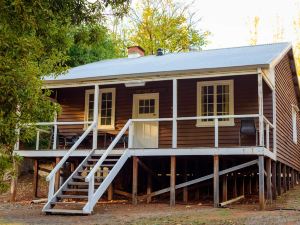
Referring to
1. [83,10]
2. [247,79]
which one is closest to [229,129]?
[247,79]

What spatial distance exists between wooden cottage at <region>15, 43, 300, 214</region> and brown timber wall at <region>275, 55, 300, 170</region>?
48 millimetres

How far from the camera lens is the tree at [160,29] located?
3709 cm

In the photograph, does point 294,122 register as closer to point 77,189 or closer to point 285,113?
point 285,113

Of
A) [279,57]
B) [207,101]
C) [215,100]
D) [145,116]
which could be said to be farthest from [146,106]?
[279,57]

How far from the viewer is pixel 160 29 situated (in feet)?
122

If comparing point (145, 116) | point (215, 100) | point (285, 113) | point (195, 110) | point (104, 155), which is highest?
point (215, 100)

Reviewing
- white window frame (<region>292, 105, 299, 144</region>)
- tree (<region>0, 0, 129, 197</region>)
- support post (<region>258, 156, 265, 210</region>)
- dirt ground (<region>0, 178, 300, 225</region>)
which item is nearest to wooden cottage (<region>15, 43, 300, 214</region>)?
support post (<region>258, 156, 265, 210</region>)

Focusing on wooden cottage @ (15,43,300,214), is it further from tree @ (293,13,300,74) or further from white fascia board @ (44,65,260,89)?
tree @ (293,13,300,74)

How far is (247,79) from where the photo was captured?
16438 mm

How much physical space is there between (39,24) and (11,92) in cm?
137

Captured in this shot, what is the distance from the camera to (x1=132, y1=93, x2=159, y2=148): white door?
57.2 ft

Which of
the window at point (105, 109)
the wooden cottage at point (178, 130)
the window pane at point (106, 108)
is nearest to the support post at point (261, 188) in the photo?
the wooden cottage at point (178, 130)

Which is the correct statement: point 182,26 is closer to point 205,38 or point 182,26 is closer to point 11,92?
point 205,38

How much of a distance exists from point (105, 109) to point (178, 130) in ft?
10.1
